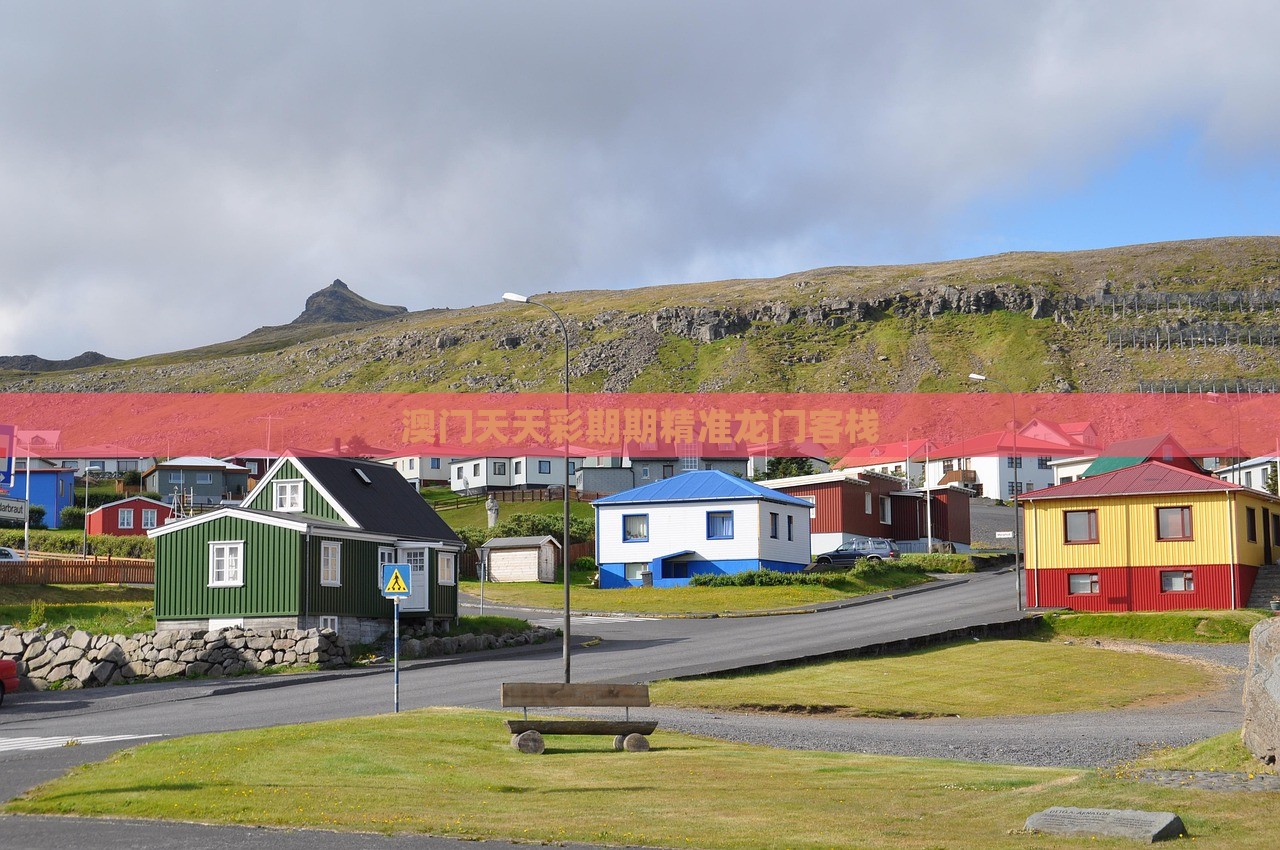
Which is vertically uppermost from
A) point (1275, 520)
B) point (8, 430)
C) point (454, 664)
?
point (8, 430)

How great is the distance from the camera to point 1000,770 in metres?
18.4

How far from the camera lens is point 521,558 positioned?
7481 centimetres

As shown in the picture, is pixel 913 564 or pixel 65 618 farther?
pixel 913 564

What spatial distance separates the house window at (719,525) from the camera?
69.2 meters

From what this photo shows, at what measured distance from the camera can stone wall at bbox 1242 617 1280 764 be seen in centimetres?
1532

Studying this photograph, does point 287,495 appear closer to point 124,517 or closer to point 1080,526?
point 1080,526

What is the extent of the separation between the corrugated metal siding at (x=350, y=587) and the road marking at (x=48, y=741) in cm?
1735

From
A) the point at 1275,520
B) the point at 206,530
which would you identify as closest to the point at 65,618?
the point at 206,530

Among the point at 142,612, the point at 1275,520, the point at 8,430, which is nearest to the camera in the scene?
the point at 142,612

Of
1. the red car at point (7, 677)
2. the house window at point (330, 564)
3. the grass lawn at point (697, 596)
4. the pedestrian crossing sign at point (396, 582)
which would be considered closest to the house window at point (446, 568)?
the house window at point (330, 564)

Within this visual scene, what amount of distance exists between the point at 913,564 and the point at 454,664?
36.0m

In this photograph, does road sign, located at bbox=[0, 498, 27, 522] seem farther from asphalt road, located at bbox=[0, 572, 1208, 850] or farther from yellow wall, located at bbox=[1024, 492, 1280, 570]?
yellow wall, located at bbox=[1024, 492, 1280, 570]

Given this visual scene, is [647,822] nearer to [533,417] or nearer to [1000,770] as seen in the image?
[1000,770]

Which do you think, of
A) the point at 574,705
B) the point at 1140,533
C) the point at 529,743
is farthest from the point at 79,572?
the point at 1140,533
